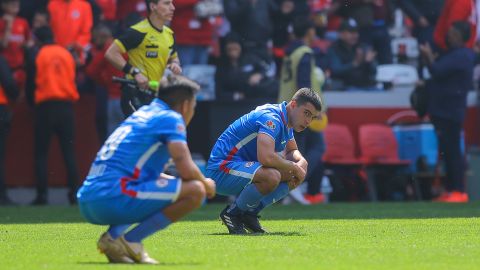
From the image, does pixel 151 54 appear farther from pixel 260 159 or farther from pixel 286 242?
pixel 286 242

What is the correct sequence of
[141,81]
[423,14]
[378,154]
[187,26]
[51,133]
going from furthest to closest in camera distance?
[423,14]
[378,154]
[187,26]
[51,133]
[141,81]

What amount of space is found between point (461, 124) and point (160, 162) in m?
10.3

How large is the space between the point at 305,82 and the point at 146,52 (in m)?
3.54

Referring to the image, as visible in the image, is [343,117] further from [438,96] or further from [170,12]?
[170,12]

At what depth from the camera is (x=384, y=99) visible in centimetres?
1952

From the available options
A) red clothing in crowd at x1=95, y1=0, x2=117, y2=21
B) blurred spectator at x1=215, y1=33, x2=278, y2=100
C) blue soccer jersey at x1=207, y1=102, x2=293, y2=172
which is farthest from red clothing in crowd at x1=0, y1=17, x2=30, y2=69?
blue soccer jersey at x1=207, y1=102, x2=293, y2=172

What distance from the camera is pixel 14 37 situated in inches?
697

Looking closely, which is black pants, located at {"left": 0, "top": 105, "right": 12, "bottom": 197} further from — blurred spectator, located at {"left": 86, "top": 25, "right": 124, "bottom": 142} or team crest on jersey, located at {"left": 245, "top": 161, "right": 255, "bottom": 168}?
team crest on jersey, located at {"left": 245, "top": 161, "right": 255, "bottom": 168}

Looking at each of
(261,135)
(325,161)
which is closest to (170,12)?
(261,135)

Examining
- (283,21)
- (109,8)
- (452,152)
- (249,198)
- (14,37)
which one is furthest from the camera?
(283,21)

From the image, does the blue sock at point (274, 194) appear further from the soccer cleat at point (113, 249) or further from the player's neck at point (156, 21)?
the player's neck at point (156, 21)

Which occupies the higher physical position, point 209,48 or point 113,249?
point 113,249

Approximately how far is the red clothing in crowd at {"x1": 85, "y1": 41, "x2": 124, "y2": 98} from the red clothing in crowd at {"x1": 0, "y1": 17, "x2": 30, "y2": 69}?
1.06 metres

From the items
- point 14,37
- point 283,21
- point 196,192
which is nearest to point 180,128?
point 196,192
